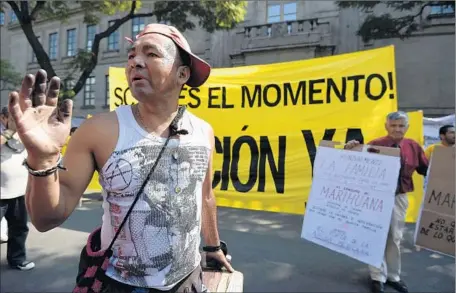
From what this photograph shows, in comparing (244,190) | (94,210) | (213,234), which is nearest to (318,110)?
(244,190)

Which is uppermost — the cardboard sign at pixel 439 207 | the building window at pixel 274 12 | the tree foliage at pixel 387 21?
the building window at pixel 274 12

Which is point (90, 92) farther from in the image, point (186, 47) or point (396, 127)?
point (186, 47)

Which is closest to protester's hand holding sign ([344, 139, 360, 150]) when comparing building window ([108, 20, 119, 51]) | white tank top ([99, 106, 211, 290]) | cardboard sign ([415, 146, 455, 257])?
cardboard sign ([415, 146, 455, 257])

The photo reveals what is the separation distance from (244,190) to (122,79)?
2.26 metres

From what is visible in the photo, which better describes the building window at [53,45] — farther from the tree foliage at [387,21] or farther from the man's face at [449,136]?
the man's face at [449,136]

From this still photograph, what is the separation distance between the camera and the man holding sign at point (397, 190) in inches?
145

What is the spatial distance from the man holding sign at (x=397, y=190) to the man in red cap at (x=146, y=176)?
8.43ft

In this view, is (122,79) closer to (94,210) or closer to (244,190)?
(244,190)

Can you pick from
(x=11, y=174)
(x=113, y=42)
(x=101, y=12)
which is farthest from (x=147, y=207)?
(x=113, y=42)

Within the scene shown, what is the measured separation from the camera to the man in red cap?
1.35 m

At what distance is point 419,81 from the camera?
16.7 m

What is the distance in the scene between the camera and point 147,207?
1.39 m

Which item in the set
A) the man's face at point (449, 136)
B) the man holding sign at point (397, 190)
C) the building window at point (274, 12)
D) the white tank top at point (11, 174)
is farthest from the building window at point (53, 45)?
the man holding sign at point (397, 190)

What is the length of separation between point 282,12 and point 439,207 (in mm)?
15070
